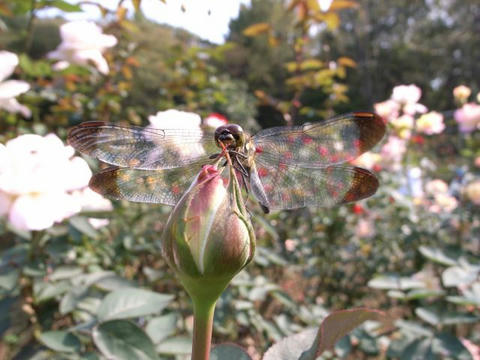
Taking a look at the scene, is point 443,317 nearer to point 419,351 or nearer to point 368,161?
point 419,351

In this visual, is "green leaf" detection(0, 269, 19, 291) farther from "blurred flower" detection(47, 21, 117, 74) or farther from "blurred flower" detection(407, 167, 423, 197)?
"blurred flower" detection(407, 167, 423, 197)

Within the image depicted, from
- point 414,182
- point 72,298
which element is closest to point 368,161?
point 414,182

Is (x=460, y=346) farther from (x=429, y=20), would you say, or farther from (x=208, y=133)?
(x=429, y=20)

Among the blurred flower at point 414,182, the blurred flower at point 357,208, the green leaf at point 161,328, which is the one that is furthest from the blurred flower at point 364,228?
the green leaf at point 161,328

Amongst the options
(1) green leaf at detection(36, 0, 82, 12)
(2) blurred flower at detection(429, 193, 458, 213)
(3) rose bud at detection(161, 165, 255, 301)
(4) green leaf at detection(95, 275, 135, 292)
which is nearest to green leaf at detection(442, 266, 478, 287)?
(4) green leaf at detection(95, 275, 135, 292)

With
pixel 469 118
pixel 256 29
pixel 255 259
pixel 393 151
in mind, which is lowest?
pixel 255 259

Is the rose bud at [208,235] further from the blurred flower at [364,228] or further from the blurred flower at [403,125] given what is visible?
the blurred flower at [364,228]
